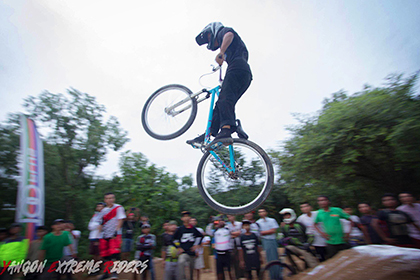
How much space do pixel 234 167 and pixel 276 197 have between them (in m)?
10.2

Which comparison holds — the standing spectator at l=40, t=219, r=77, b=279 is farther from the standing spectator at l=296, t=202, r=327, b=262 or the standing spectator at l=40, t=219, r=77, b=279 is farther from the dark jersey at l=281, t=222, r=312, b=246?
the standing spectator at l=296, t=202, r=327, b=262

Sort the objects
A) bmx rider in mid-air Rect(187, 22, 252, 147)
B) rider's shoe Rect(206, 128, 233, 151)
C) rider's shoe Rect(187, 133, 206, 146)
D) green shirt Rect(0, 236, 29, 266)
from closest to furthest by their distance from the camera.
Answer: rider's shoe Rect(206, 128, 233, 151) < bmx rider in mid-air Rect(187, 22, 252, 147) < rider's shoe Rect(187, 133, 206, 146) < green shirt Rect(0, 236, 29, 266)

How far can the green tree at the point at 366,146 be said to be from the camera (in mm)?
6934

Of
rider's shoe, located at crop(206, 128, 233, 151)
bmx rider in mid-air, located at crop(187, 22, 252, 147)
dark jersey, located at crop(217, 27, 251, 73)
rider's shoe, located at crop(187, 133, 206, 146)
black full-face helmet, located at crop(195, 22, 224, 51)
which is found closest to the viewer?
rider's shoe, located at crop(206, 128, 233, 151)

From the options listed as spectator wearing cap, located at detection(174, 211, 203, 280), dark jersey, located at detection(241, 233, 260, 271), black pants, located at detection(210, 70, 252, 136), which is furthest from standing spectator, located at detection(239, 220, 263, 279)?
black pants, located at detection(210, 70, 252, 136)

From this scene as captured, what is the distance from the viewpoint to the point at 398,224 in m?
3.90

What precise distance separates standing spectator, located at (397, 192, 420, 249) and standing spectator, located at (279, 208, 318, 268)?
154 centimetres

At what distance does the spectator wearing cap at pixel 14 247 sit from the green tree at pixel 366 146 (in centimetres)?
758

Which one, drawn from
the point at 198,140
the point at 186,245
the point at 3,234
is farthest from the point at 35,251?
the point at 198,140

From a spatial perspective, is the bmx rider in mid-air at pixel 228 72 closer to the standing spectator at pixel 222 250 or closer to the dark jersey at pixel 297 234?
the standing spectator at pixel 222 250

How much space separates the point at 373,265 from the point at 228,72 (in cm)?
268

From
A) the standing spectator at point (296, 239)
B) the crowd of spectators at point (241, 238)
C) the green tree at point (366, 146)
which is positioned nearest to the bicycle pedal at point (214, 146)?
the crowd of spectators at point (241, 238)

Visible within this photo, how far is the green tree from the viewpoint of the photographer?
22.7ft

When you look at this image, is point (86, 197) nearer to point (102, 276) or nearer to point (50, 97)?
point (50, 97)
